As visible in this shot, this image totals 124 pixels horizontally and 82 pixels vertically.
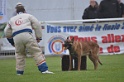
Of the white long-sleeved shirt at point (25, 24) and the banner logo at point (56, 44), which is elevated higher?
the white long-sleeved shirt at point (25, 24)

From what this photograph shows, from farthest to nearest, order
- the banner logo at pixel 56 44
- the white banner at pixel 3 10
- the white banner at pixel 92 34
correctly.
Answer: the white banner at pixel 3 10
the white banner at pixel 92 34
the banner logo at pixel 56 44

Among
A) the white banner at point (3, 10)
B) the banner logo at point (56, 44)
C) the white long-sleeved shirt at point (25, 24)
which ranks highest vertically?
the white long-sleeved shirt at point (25, 24)

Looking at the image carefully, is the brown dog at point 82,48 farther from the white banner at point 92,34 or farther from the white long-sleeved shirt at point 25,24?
the white banner at point 92,34

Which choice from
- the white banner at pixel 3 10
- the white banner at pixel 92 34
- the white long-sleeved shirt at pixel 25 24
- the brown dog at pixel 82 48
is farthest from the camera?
the white banner at pixel 3 10

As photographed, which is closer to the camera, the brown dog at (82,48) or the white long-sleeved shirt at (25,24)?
the white long-sleeved shirt at (25,24)

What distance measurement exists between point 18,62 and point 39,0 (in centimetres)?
1015

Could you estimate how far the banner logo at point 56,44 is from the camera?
788 inches

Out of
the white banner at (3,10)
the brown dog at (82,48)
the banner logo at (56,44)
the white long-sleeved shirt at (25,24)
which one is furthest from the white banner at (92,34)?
the white long-sleeved shirt at (25,24)

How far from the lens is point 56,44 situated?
2011cm

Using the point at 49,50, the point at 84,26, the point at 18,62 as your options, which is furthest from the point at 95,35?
the point at 18,62

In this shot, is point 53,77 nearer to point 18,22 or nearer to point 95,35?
point 18,22

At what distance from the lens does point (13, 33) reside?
12.7m

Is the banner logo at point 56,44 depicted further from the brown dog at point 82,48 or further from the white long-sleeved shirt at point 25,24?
the white long-sleeved shirt at point 25,24

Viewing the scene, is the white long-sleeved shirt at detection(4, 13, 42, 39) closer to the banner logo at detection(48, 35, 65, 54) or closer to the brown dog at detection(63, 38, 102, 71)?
the brown dog at detection(63, 38, 102, 71)
